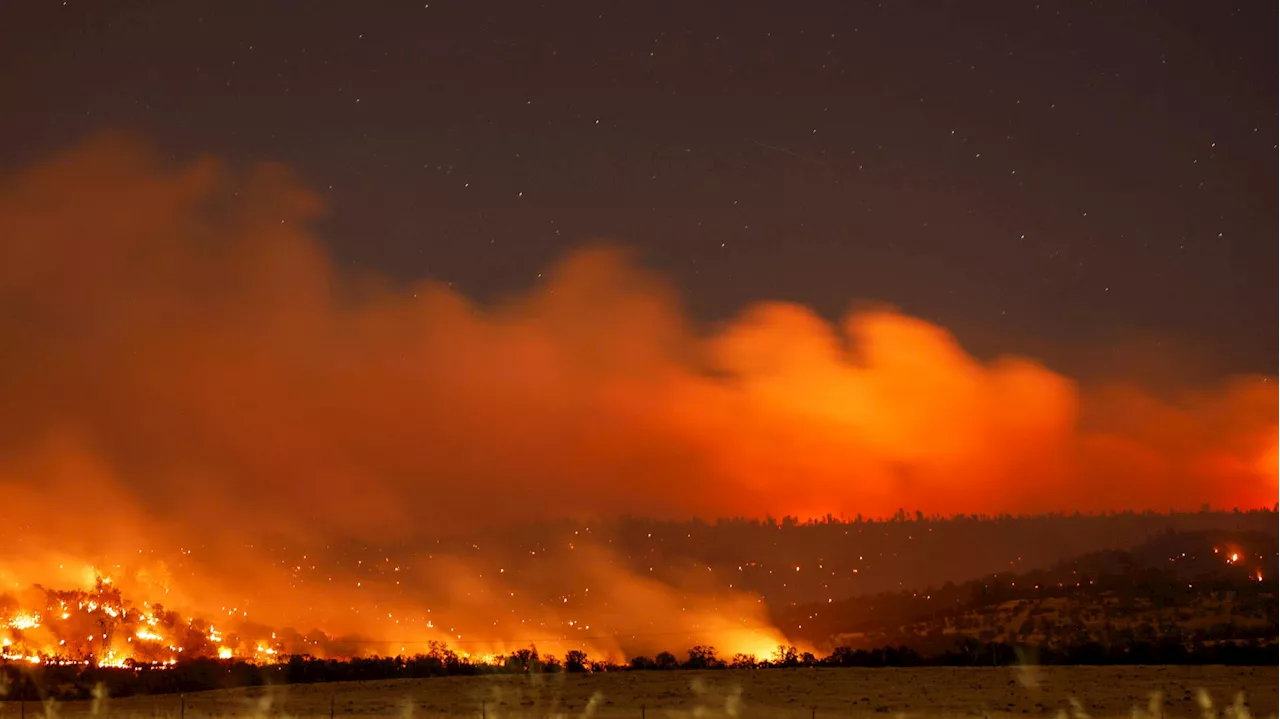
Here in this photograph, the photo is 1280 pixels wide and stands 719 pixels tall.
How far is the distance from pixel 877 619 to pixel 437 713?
108 meters

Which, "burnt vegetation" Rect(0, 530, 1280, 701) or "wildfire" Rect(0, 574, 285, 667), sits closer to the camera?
"burnt vegetation" Rect(0, 530, 1280, 701)

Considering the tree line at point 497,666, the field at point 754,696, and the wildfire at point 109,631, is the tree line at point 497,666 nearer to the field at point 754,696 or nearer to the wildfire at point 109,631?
the field at point 754,696

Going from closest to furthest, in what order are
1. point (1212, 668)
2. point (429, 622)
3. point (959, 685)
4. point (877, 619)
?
point (959, 685)
point (1212, 668)
point (877, 619)
point (429, 622)

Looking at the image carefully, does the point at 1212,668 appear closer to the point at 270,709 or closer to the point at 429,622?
the point at 270,709

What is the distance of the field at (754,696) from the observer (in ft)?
139

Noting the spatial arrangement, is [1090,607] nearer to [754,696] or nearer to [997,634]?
[997,634]

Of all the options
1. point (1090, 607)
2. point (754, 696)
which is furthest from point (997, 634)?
point (754, 696)

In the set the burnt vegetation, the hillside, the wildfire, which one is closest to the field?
the burnt vegetation

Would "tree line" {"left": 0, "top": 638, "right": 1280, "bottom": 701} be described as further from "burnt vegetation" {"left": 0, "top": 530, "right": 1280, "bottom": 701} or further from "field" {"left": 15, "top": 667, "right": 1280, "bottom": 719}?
"field" {"left": 15, "top": 667, "right": 1280, "bottom": 719}

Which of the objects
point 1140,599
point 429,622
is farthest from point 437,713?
point 429,622

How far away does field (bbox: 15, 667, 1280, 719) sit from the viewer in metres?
42.4

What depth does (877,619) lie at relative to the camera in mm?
145500

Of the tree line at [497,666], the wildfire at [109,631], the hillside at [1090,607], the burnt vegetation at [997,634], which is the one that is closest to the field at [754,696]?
the tree line at [497,666]

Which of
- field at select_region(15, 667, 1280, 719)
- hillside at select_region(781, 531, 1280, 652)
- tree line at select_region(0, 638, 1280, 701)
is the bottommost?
field at select_region(15, 667, 1280, 719)
